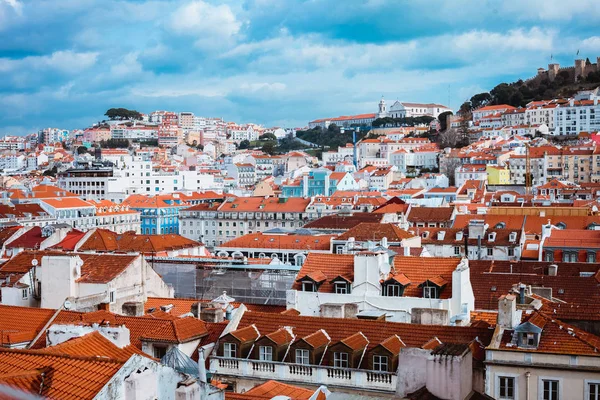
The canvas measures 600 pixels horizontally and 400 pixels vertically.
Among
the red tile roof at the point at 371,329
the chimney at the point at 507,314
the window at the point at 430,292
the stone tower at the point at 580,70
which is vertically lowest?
the red tile roof at the point at 371,329

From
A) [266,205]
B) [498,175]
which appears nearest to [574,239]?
[266,205]

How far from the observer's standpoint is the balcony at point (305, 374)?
66.1 feet

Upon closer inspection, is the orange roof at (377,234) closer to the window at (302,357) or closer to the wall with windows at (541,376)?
the window at (302,357)

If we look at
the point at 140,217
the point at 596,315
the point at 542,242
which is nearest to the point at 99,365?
the point at 596,315

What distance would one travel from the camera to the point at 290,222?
93.4m

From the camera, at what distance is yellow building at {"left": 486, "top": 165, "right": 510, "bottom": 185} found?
12988 cm

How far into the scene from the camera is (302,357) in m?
21.2

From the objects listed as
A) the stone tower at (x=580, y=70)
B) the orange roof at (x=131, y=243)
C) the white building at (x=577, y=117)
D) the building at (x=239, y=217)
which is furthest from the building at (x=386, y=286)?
the stone tower at (x=580, y=70)

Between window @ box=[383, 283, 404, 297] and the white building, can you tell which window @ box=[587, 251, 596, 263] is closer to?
window @ box=[383, 283, 404, 297]

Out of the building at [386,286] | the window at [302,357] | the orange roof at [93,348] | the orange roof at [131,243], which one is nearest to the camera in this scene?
the orange roof at [93,348]

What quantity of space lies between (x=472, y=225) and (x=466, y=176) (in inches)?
2913

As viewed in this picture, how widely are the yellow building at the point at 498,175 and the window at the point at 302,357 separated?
11300 cm

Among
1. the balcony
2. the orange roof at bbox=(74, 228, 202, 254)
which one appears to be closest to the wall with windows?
the balcony

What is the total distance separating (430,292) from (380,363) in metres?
7.14
